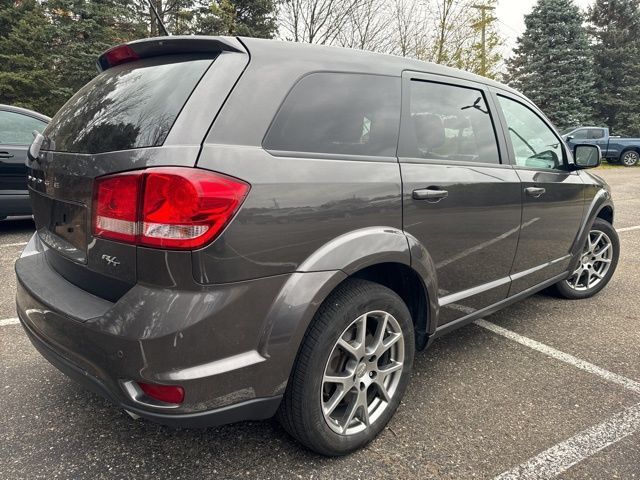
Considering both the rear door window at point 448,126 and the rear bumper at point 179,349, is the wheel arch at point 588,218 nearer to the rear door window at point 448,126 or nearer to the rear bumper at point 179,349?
the rear door window at point 448,126

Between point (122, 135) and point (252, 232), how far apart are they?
619mm

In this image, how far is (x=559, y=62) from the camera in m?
24.8

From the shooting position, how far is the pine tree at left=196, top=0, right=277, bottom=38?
18469mm

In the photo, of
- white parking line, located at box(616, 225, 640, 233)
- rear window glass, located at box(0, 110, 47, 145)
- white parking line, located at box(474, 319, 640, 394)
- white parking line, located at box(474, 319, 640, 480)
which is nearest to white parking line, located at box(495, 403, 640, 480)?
white parking line, located at box(474, 319, 640, 480)

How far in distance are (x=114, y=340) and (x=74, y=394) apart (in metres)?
1.12

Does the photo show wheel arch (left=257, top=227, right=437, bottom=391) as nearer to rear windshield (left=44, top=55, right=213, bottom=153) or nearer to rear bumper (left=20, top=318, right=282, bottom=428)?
rear bumper (left=20, top=318, right=282, bottom=428)

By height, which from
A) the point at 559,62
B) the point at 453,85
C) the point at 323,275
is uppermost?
the point at 559,62

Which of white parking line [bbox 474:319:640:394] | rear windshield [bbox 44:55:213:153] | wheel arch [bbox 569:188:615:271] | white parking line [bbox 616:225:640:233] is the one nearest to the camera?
rear windshield [bbox 44:55:213:153]

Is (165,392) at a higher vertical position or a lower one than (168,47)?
lower

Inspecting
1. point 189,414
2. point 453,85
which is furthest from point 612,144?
point 189,414

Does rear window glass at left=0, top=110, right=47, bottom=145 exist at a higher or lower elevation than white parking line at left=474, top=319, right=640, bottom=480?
higher

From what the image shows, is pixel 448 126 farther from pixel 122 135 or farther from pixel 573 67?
pixel 573 67

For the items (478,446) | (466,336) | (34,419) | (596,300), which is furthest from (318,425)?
(596,300)

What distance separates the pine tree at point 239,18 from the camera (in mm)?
18469
